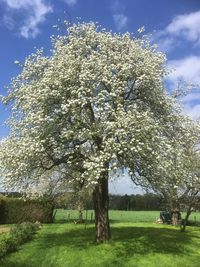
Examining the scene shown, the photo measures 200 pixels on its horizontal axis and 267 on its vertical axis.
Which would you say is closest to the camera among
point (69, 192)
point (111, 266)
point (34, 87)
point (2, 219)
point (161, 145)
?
point (111, 266)

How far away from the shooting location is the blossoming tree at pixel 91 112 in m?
29.5

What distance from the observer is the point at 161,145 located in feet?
98.1

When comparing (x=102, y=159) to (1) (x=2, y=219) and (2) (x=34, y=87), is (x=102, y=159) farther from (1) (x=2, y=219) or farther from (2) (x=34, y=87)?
(1) (x=2, y=219)

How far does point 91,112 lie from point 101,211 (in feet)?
23.5

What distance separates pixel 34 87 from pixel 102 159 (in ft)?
25.3

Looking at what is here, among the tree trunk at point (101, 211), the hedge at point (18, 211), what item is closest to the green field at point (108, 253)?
the tree trunk at point (101, 211)

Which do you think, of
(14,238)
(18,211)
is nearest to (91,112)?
(14,238)

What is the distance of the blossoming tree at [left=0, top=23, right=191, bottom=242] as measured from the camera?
96.8 feet

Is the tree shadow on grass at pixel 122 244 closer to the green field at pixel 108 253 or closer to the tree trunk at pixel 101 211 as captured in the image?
the green field at pixel 108 253

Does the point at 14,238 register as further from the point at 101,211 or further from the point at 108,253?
the point at 108,253

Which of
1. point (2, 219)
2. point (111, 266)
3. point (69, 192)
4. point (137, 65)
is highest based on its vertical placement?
point (137, 65)

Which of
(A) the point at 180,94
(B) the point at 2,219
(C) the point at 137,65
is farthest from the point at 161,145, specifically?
(B) the point at 2,219

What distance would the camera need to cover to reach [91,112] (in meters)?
32.1

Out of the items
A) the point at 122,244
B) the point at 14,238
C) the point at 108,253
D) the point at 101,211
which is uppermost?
the point at 101,211
